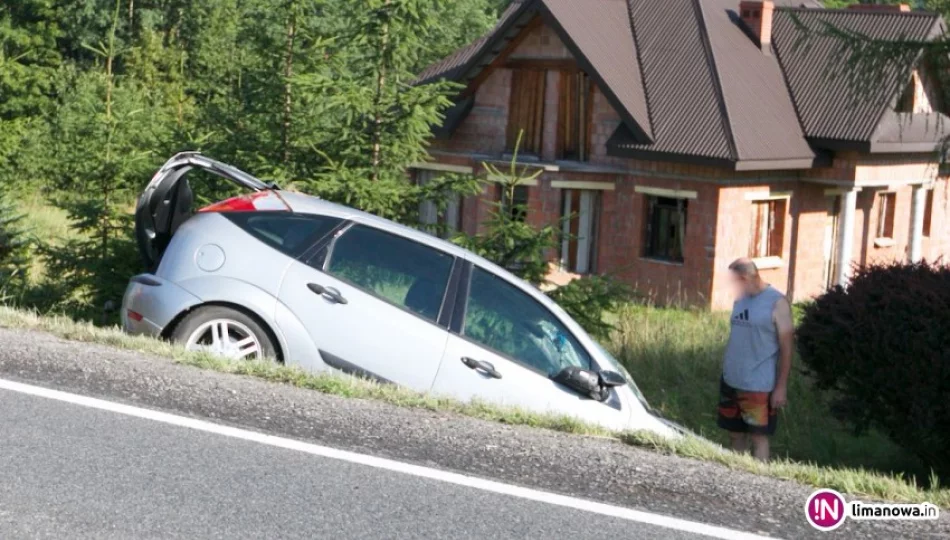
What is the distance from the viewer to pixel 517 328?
26.8ft

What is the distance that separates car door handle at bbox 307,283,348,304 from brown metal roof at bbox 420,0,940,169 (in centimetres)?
2055

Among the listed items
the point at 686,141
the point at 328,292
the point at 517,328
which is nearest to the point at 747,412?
the point at 517,328

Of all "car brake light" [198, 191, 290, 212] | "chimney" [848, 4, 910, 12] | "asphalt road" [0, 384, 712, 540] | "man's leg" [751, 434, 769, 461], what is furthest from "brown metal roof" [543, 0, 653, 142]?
"asphalt road" [0, 384, 712, 540]

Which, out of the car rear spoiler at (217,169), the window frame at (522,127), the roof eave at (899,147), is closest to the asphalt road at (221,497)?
the car rear spoiler at (217,169)

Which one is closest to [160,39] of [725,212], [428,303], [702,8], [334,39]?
[702,8]

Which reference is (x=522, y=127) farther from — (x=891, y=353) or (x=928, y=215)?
(x=891, y=353)

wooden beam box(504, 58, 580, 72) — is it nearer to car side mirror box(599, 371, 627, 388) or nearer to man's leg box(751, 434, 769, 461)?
man's leg box(751, 434, 769, 461)

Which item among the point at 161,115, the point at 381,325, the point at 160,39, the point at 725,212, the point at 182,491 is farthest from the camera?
the point at 160,39

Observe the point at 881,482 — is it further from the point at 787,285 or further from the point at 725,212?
the point at 787,285

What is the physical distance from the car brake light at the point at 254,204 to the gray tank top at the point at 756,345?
3168 millimetres

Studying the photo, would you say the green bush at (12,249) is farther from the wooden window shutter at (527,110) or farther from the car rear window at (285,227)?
the wooden window shutter at (527,110)

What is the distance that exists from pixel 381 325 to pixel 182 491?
2.87 m

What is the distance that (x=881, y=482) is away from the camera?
5.88 m

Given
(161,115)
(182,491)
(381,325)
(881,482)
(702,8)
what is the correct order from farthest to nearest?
(702,8) → (161,115) → (381,325) → (881,482) → (182,491)
